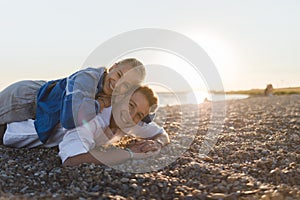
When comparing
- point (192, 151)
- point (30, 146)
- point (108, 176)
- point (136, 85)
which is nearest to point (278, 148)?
point (192, 151)

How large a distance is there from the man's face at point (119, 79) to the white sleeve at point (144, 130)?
69cm

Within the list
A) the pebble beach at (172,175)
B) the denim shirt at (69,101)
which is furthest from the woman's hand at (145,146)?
the denim shirt at (69,101)

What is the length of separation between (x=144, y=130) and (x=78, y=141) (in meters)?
1.25

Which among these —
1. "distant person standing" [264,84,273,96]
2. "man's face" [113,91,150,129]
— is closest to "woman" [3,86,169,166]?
"man's face" [113,91,150,129]

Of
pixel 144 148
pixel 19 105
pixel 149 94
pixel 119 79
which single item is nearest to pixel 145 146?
pixel 144 148

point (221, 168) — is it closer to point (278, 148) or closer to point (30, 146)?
point (278, 148)

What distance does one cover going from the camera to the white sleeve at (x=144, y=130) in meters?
5.80

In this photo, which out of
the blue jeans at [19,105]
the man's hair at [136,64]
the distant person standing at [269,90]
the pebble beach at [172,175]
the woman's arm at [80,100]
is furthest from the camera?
the distant person standing at [269,90]

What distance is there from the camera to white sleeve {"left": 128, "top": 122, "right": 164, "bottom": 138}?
580 cm

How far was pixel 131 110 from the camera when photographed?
5.30 m

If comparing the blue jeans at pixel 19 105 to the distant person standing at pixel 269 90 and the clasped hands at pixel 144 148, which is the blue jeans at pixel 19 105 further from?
the distant person standing at pixel 269 90

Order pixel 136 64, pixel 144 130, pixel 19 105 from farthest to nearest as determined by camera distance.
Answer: pixel 19 105 < pixel 144 130 < pixel 136 64

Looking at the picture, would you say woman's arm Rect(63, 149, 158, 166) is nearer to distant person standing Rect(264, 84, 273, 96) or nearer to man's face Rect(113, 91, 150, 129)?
man's face Rect(113, 91, 150, 129)

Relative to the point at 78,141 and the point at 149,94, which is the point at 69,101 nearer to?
the point at 78,141
